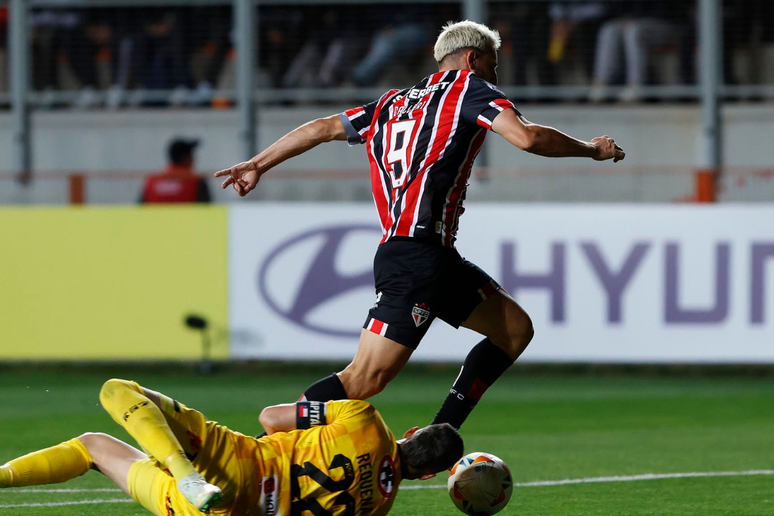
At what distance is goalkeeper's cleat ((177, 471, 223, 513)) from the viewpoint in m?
4.36

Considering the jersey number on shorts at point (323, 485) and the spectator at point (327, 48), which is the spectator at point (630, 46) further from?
the jersey number on shorts at point (323, 485)

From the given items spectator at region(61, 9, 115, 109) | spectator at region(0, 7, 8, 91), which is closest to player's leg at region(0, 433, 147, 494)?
spectator at region(61, 9, 115, 109)

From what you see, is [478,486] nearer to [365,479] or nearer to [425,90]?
[365,479]

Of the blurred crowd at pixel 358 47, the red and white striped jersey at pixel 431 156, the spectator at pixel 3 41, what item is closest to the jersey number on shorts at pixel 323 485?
the red and white striped jersey at pixel 431 156

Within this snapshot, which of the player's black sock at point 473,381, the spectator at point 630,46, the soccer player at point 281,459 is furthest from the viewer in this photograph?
the spectator at point 630,46

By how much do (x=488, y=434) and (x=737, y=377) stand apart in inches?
183

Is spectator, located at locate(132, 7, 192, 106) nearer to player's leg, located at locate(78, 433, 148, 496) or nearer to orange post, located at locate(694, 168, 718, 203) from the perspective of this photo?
orange post, located at locate(694, 168, 718, 203)

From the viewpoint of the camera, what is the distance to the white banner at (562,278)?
40.1ft

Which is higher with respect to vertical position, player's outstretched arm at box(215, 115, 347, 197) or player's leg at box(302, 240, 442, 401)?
player's outstretched arm at box(215, 115, 347, 197)

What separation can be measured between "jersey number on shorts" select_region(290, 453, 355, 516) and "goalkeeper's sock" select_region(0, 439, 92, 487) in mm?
936

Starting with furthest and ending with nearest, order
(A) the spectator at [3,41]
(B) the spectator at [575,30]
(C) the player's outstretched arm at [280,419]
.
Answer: (A) the spectator at [3,41] → (B) the spectator at [575,30] → (C) the player's outstretched arm at [280,419]

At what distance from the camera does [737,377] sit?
13.0 m

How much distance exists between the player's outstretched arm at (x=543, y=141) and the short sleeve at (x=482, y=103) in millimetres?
51

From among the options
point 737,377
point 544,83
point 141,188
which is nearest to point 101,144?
point 141,188
